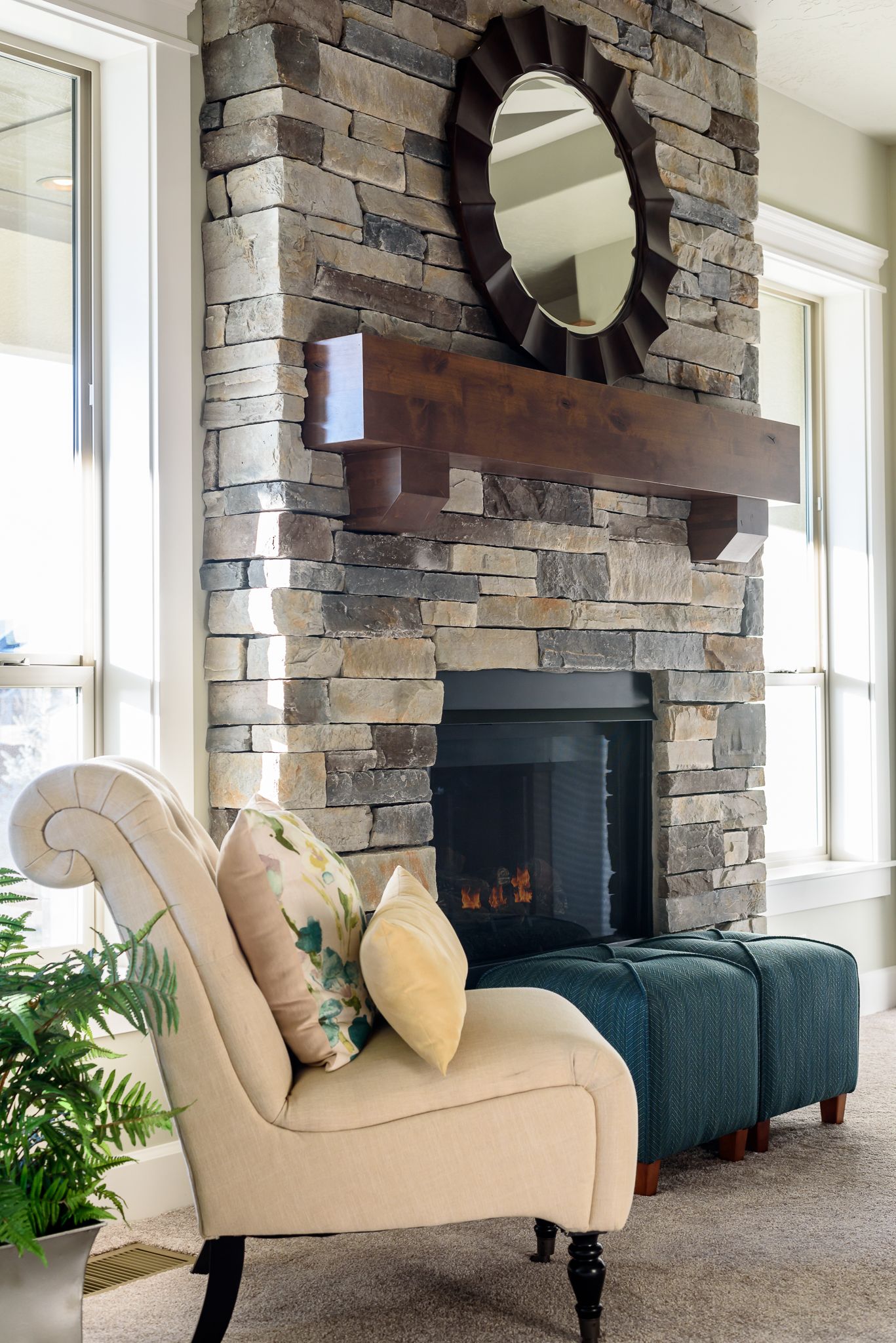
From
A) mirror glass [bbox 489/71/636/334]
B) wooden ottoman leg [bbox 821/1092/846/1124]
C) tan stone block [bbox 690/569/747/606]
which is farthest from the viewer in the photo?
tan stone block [bbox 690/569/747/606]

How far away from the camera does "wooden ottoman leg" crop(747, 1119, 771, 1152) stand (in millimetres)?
3252

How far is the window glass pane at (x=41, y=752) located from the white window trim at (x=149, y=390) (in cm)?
8

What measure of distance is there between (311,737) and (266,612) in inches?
10.6

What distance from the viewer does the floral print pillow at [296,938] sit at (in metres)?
2.15

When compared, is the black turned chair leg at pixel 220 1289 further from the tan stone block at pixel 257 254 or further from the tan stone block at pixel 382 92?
the tan stone block at pixel 382 92

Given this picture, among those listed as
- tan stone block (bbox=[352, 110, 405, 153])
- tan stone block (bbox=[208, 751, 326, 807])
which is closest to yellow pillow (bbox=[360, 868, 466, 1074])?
tan stone block (bbox=[208, 751, 326, 807])

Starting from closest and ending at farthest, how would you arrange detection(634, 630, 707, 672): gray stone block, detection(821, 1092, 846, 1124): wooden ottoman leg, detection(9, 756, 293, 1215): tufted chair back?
detection(9, 756, 293, 1215): tufted chair back → detection(821, 1092, 846, 1124): wooden ottoman leg → detection(634, 630, 707, 672): gray stone block

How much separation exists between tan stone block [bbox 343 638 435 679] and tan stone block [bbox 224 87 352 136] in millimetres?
1064

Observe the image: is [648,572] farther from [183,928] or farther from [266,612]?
[183,928]

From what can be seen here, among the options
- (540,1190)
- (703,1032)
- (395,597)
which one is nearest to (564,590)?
→ (395,597)

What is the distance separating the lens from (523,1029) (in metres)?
2.24

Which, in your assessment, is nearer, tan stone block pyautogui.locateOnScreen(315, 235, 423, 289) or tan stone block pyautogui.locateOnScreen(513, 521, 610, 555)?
tan stone block pyautogui.locateOnScreen(315, 235, 423, 289)

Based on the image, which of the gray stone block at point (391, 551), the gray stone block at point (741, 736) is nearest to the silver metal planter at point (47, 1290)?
the gray stone block at point (391, 551)

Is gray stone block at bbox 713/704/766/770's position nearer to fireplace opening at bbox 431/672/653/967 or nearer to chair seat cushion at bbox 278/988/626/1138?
fireplace opening at bbox 431/672/653/967
